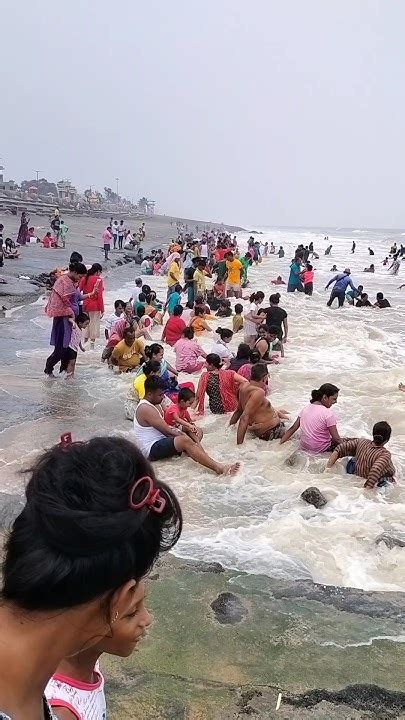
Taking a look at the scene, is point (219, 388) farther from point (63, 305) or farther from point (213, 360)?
point (63, 305)

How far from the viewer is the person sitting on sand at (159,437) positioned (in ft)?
19.4

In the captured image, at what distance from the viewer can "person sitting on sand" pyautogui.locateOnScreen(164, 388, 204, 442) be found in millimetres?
6344

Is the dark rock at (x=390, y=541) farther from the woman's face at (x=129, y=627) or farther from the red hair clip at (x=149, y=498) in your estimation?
the red hair clip at (x=149, y=498)

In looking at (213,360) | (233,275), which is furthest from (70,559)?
(233,275)

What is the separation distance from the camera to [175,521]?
1244 millimetres

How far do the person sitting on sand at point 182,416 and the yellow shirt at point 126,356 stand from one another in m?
2.52

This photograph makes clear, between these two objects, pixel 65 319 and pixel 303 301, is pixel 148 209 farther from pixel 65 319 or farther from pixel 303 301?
pixel 65 319

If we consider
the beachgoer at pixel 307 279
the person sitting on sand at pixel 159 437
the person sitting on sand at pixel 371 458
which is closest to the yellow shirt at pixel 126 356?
the person sitting on sand at pixel 159 437

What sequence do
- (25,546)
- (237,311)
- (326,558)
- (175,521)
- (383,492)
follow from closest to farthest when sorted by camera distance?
(25,546) < (175,521) < (326,558) < (383,492) < (237,311)

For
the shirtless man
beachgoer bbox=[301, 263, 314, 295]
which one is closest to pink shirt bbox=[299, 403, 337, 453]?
the shirtless man

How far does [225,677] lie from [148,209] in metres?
112

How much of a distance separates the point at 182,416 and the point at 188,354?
290cm

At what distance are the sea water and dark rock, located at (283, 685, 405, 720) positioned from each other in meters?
1.26

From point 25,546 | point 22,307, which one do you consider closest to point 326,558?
point 25,546
